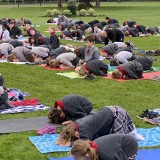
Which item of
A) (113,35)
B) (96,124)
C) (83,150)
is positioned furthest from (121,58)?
(83,150)

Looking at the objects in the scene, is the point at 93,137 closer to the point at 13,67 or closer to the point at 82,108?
the point at 82,108

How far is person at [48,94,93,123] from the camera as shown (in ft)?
28.4

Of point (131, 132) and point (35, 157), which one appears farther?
point (131, 132)

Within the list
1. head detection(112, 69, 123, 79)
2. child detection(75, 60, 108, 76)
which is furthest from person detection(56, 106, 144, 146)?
child detection(75, 60, 108, 76)

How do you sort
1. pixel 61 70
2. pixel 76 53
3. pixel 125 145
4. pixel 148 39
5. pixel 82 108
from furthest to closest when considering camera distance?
1. pixel 148 39
2. pixel 76 53
3. pixel 61 70
4. pixel 82 108
5. pixel 125 145

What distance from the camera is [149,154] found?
24.0 ft

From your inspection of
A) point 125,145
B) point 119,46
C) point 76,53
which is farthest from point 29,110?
point 119,46

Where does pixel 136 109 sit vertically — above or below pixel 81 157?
below

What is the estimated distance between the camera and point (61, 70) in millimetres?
15125

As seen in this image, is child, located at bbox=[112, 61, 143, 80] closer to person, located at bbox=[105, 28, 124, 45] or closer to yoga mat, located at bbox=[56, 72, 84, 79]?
yoga mat, located at bbox=[56, 72, 84, 79]

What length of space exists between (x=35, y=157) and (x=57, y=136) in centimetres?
105

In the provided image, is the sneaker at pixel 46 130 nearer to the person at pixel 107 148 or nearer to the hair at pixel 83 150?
the person at pixel 107 148

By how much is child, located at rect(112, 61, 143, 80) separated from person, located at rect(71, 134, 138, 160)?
7051 millimetres

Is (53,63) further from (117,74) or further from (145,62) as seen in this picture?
(145,62)
